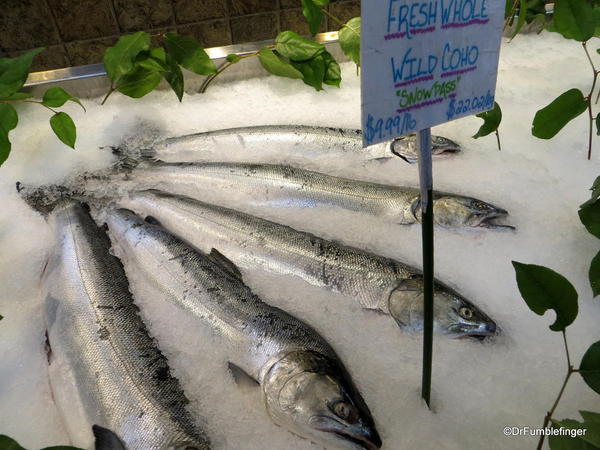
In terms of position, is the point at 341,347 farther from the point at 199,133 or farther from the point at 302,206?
the point at 199,133

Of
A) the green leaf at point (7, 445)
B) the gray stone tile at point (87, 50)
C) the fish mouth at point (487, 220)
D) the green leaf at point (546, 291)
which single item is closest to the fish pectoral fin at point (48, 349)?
the green leaf at point (7, 445)

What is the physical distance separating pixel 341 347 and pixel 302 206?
1.55 ft

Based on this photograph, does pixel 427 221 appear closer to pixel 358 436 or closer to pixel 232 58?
pixel 358 436

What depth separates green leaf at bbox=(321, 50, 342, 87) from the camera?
152cm

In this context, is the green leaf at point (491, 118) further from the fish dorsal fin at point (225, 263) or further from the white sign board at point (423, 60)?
the fish dorsal fin at point (225, 263)

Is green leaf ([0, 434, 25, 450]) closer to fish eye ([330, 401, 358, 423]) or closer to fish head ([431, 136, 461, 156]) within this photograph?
fish eye ([330, 401, 358, 423])

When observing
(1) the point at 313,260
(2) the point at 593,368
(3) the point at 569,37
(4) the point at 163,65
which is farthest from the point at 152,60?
(2) the point at 593,368

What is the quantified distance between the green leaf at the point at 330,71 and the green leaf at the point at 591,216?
A: 924 millimetres

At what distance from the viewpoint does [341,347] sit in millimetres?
898

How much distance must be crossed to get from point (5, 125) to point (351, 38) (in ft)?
3.61

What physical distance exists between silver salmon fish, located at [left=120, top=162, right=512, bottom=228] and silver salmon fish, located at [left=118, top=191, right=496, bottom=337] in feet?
0.33

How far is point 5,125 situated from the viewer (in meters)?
1.06

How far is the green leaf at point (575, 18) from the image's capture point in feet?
3.29

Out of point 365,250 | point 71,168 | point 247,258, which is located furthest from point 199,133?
point 365,250
